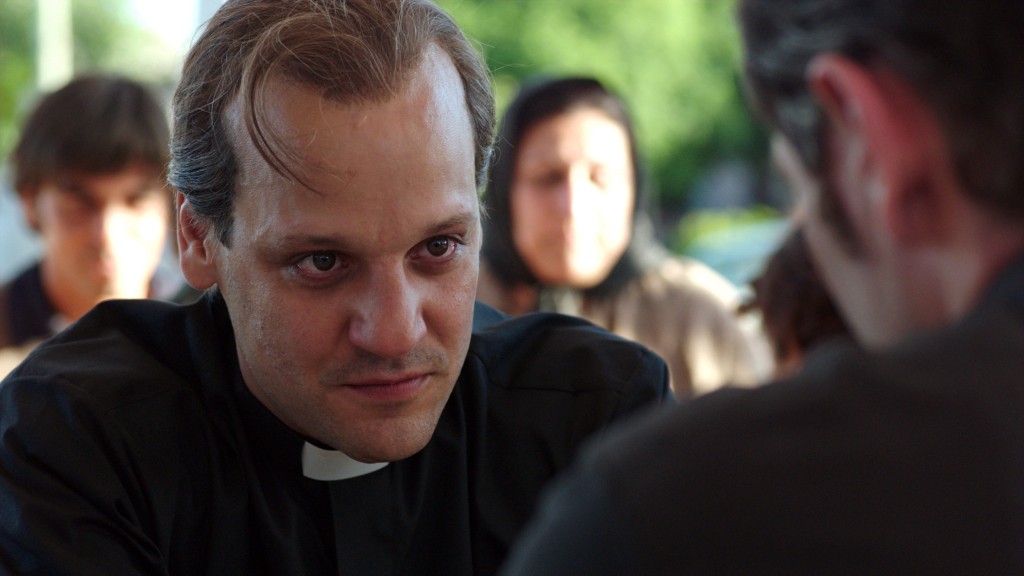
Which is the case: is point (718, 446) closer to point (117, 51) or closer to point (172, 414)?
point (172, 414)

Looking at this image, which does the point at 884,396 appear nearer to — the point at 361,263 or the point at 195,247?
the point at 361,263

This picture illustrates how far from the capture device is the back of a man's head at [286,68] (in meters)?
1.55

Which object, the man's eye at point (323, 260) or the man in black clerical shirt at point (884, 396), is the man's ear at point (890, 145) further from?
the man's eye at point (323, 260)

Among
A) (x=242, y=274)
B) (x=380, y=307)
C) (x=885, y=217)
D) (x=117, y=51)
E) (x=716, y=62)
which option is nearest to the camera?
(x=885, y=217)

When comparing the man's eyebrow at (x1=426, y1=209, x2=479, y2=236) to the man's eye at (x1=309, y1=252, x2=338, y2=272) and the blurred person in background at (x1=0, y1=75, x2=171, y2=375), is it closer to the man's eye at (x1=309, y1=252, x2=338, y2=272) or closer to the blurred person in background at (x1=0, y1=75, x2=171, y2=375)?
the man's eye at (x1=309, y1=252, x2=338, y2=272)

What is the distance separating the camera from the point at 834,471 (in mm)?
792

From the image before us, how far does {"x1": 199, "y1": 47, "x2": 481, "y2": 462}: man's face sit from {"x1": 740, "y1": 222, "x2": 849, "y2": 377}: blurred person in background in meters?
1.13

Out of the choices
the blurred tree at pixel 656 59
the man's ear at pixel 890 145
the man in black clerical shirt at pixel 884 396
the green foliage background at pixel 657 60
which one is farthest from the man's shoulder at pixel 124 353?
the blurred tree at pixel 656 59

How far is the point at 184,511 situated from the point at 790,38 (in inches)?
45.3

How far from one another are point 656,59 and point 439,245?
14.8 m

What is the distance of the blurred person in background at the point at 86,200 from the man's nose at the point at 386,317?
212 centimetres

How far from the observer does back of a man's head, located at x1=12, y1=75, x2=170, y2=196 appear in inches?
135

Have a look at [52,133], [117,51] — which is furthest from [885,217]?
[117,51]

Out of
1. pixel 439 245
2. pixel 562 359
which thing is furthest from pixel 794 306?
pixel 439 245
